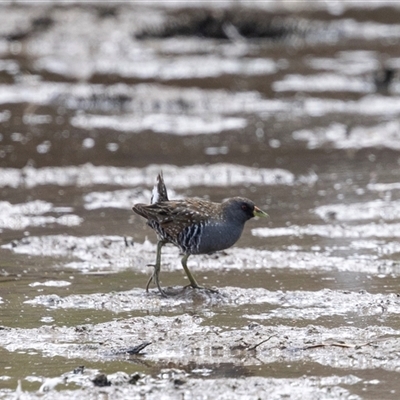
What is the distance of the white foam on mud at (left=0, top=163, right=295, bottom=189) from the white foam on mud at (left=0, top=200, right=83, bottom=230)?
857 mm

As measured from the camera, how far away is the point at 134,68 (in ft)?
61.0

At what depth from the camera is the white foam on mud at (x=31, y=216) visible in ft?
31.2

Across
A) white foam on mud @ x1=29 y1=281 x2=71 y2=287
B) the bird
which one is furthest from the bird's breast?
white foam on mud @ x1=29 y1=281 x2=71 y2=287

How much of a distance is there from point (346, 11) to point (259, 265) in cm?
2111

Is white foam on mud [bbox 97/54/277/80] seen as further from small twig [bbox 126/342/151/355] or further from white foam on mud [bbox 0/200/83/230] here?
small twig [bbox 126/342/151/355]

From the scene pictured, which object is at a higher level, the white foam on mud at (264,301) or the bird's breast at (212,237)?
the bird's breast at (212,237)

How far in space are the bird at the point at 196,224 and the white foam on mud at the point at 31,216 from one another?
6.75 ft

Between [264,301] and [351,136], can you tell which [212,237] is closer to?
[264,301]

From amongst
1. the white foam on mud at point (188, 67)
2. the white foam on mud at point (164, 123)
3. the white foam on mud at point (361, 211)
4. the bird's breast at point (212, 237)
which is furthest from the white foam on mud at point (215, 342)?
the white foam on mud at point (188, 67)

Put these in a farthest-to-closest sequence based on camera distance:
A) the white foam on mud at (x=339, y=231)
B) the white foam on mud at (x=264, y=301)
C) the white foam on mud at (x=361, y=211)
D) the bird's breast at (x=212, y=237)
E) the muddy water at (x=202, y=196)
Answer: the white foam on mud at (x=361, y=211) → the white foam on mud at (x=339, y=231) → the bird's breast at (x=212, y=237) → the white foam on mud at (x=264, y=301) → the muddy water at (x=202, y=196)

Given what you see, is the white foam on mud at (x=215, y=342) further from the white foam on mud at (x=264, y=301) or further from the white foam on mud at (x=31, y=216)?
the white foam on mud at (x=31, y=216)

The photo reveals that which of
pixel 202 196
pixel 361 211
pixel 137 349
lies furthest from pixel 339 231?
pixel 137 349

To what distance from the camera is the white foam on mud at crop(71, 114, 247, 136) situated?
45.1 feet

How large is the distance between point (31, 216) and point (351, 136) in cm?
511
